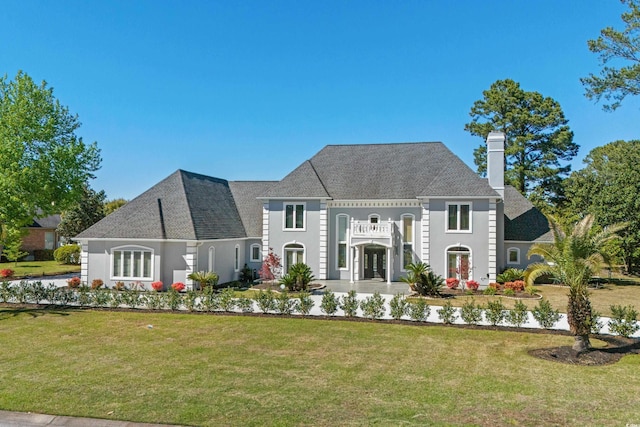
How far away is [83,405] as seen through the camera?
8.26m

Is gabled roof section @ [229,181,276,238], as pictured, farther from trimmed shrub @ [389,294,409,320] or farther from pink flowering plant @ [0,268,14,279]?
trimmed shrub @ [389,294,409,320]

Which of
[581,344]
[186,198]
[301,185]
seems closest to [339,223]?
[301,185]

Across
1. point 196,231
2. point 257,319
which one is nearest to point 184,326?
point 257,319

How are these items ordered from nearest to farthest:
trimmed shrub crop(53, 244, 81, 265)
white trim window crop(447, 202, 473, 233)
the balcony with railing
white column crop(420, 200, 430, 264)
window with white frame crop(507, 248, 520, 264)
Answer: white trim window crop(447, 202, 473, 233), white column crop(420, 200, 430, 264), the balcony with railing, window with white frame crop(507, 248, 520, 264), trimmed shrub crop(53, 244, 81, 265)

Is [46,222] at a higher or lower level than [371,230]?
higher

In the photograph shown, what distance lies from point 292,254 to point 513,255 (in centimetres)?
1503

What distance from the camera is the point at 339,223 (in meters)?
29.5

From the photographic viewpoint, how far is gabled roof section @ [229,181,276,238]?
102 ft

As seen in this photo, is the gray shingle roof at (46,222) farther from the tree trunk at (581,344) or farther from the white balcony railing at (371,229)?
the tree trunk at (581,344)

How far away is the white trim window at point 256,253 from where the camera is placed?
1213 inches

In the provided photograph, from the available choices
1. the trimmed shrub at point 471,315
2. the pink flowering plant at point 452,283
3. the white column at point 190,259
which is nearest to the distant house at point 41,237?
the white column at point 190,259

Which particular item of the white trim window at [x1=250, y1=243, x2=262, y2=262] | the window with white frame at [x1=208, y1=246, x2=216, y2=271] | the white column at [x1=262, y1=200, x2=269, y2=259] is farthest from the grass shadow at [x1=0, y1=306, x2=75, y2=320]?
the white trim window at [x1=250, y1=243, x2=262, y2=262]

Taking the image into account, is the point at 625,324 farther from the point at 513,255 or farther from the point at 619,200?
the point at 619,200

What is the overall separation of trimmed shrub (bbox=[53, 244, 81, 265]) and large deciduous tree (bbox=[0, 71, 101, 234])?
1457 cm
